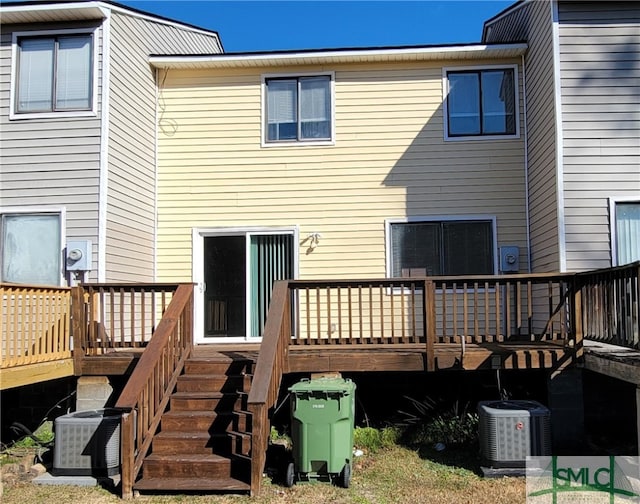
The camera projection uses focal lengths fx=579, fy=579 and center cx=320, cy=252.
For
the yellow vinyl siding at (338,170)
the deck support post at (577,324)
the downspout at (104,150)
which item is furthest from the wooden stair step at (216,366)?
the deck support post at (577,324)

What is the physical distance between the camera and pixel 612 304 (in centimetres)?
548

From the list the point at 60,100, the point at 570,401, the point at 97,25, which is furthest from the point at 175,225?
the point at 570,401

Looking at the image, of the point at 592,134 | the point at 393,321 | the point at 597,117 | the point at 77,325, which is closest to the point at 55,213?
the point at 77,325

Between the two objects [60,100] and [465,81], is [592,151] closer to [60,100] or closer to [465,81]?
[465,81]

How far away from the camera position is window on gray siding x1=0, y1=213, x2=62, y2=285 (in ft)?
25.0

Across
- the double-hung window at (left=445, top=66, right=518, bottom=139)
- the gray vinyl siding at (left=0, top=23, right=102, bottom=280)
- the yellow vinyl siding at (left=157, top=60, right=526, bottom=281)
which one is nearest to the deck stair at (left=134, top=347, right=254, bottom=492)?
the gray vinyl siding at (left=0, top=23, right=102, bottom=280)

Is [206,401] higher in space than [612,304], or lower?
lower

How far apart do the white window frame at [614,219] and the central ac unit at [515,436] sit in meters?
2.68

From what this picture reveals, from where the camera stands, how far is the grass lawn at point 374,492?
4.97 metres

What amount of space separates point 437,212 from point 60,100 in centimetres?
555

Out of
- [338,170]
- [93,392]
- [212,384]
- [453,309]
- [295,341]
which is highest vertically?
[338,170]

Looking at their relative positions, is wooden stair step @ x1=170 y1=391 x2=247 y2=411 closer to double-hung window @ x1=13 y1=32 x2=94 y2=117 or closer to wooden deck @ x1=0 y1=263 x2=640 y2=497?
wooden deck @ x1=0 y1=263 x2=640 y2=497

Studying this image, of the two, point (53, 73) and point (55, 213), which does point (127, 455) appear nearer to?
point (55, 213)

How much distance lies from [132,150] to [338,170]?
120 inches
